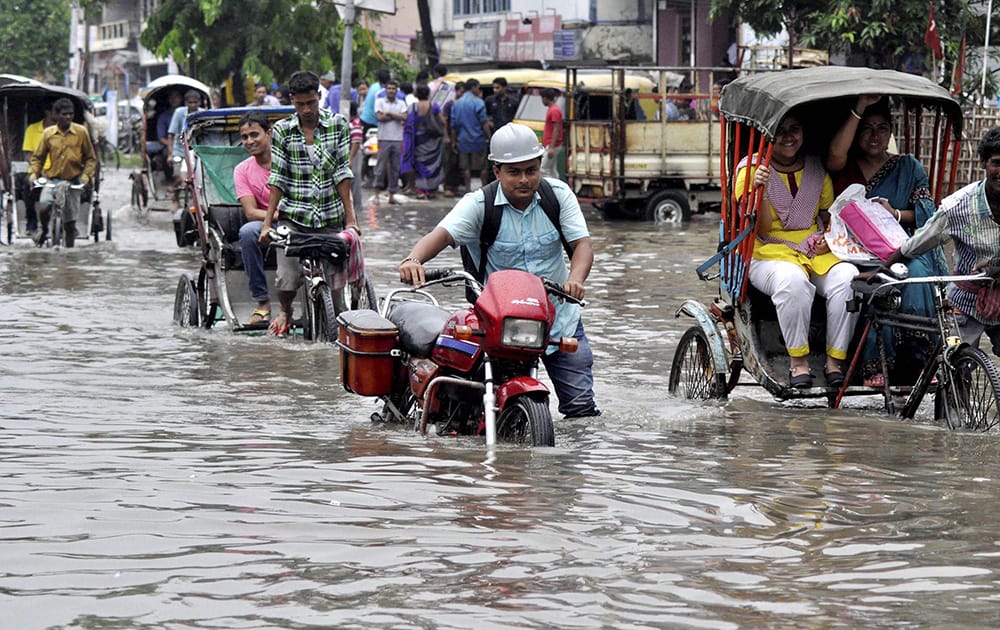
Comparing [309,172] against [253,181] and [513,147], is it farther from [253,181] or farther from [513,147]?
[513,147]

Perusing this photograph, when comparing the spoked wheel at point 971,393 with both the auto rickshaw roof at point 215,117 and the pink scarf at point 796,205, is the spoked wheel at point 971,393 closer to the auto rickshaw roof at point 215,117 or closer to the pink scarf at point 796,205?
the pink scarf at point 796,205

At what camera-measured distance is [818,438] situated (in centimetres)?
747

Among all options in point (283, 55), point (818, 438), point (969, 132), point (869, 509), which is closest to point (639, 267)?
point (969, 132)

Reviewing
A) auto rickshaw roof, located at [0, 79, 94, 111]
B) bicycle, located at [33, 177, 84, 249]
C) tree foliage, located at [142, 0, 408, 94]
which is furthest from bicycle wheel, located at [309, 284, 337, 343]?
tree foliage, located at [142, 0, 408, 94]

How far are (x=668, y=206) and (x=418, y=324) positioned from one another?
1474cm

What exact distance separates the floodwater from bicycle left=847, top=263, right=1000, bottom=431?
0.14m

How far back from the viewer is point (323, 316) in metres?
10.6

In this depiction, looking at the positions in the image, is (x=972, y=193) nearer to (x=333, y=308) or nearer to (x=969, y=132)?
(x=333, y=308)

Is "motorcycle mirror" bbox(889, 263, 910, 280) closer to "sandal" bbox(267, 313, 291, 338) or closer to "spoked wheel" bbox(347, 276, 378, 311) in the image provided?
"spoked wheel" bbox(347, 276, 378, 311)

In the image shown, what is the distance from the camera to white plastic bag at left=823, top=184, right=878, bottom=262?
820 cm

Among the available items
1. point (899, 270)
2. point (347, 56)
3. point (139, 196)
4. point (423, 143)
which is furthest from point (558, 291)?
point (423, 143)

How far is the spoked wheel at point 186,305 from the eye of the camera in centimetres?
1167

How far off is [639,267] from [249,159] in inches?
234

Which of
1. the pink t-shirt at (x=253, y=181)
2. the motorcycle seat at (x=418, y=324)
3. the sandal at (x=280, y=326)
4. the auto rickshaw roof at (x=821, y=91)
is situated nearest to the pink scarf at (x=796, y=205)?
the auto rickshaw roof at (x=821, y=91)
